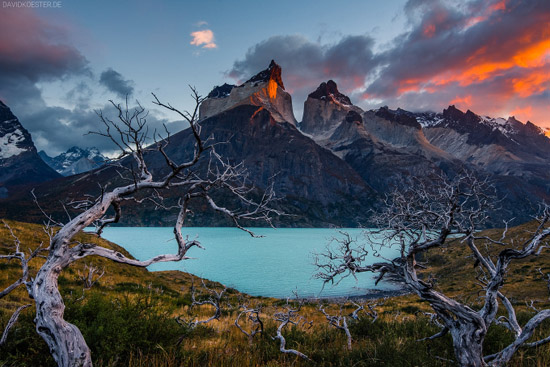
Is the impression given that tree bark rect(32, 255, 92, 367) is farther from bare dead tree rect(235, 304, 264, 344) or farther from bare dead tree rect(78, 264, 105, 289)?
bare dead tree rect(78, 264, 105, 289)

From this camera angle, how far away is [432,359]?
5.94 m

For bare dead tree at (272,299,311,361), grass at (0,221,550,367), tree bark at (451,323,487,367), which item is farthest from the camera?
bare dead tree at (272,299,311,361)

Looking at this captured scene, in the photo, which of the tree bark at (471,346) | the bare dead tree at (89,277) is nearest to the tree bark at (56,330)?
the bare dead tree at (89,277)

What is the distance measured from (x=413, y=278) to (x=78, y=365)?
20.2ft

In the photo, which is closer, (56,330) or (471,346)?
(56,330)

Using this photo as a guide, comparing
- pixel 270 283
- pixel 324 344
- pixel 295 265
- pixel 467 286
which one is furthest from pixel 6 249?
pixel 295 265

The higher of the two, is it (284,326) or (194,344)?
(194,344)

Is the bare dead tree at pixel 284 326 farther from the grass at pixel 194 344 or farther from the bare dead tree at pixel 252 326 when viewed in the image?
the bare dead tree at pixel 252 326

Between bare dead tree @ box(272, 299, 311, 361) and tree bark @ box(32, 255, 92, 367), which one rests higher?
tree bark @ box(32, 255, 92, 367)

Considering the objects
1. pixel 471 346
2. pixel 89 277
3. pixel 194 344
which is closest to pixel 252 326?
pixel 194 344

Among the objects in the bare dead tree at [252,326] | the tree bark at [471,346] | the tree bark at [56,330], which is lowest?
the bare dead tree at [252,326]

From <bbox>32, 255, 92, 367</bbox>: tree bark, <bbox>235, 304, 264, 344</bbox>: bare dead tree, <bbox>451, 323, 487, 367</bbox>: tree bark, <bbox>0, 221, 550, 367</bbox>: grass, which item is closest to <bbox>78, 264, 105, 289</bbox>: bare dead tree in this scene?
<bbox>0, 221, 550, 367</bbox>: grass

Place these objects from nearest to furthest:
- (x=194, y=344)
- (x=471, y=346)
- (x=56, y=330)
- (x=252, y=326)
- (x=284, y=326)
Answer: (x=56, y=330)
(x=471, y=346)
(x=194, y=344)
(x=252, y=326)
(x=284, y=326)

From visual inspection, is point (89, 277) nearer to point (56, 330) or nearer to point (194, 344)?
point (194, 344)
